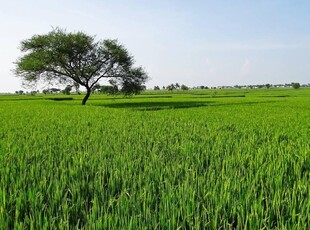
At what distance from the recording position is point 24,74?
44.3 meters

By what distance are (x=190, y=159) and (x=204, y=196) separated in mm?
2510

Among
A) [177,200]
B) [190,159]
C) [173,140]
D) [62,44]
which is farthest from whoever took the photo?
[62,44]

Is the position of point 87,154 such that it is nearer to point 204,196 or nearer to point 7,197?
point 7,197

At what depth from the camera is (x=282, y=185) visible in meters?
4.22

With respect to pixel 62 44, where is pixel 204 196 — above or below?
below

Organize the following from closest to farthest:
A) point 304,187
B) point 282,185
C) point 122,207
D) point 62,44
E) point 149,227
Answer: point 149,227 → point 122,207 → point 304,187 → point 282,185 → point 62,44

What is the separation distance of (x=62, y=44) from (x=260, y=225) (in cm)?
4516

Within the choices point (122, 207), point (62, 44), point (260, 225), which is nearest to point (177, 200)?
point (122, 207)

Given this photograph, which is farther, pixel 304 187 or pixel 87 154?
pixel 87 154

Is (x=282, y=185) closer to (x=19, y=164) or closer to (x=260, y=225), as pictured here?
(x=260, y=225)

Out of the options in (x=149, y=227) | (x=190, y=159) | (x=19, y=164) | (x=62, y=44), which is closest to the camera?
(x=149, y=227)

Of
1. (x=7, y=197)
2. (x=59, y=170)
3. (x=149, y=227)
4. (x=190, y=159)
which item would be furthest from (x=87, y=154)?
(x=149, y=227)

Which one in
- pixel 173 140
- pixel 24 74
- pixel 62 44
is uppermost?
pixel 62 44

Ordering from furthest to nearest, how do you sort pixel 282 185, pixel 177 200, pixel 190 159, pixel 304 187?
1. pixel 190 159
2. pixel 282 185
3. pixel 304 187
4. pixel 177 200
